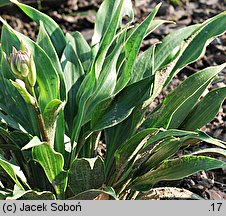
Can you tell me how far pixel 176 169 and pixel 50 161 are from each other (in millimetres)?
511

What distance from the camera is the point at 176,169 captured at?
7.69 ft

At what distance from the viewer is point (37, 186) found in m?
2.50

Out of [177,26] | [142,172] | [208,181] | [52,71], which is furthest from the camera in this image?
[177,26]

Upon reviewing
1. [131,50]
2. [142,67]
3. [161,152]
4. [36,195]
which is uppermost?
[131,50]

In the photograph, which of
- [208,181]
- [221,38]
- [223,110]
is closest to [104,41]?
[208,181]

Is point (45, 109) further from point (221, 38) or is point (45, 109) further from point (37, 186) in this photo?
point (221, 38)

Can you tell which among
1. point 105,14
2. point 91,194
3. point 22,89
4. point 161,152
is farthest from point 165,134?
point 105,14

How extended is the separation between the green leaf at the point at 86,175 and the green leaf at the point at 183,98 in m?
0.34

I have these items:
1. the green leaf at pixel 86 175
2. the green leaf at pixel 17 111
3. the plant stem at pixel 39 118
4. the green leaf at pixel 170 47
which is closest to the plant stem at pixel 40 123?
the plant stem at pixel 39 118

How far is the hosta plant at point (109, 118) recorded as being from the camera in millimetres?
2256

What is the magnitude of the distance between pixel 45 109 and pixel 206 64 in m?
1.90

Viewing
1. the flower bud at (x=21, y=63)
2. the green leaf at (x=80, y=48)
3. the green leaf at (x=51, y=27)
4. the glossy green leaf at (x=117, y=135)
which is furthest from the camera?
the green leaf at (x=80, y=48)

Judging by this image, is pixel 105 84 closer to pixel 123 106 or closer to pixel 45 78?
pixel 123 106

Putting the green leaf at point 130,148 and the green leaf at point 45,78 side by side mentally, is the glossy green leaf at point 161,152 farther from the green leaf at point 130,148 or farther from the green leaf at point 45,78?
the green leaf at point 45,78
